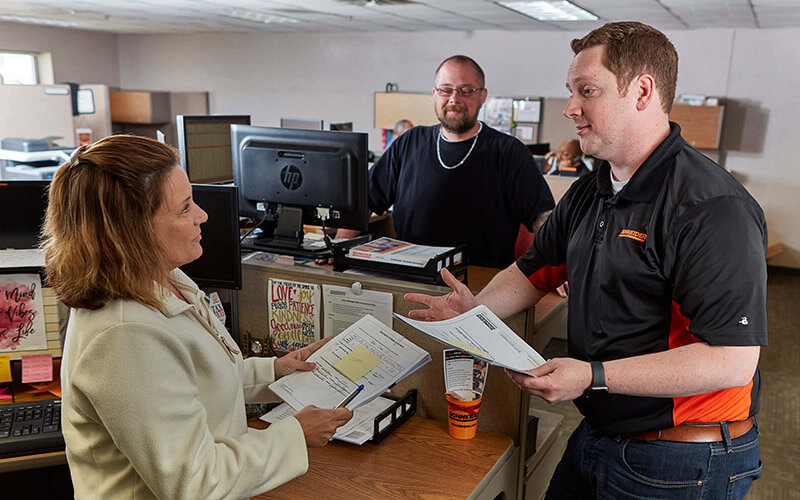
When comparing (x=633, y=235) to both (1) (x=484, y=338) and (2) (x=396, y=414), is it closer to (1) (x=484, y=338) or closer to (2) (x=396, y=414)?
(1) (x=484, y=338)

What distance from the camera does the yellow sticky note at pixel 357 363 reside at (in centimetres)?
152

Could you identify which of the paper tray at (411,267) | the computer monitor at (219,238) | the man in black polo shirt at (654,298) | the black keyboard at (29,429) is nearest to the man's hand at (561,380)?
the man in black polo shirt at (654,298)

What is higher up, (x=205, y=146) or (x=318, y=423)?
(x=205, y=146)

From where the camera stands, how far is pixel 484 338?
129 cm

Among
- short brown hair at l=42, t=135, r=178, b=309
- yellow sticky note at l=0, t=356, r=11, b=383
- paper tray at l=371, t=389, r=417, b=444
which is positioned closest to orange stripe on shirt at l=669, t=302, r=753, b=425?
paper tray at l=371, t=389, r=417, b=444

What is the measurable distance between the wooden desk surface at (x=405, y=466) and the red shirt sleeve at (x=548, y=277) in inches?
15.6

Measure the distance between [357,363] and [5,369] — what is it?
999 mm

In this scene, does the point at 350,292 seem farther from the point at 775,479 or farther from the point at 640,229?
the point at 775,479

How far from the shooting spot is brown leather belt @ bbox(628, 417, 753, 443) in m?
1.29

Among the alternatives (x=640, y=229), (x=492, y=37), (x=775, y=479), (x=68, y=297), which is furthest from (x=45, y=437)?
(x=492, y=37)

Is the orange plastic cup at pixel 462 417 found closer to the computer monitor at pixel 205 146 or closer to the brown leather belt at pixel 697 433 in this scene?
the brown leather belt at pixel 697 433

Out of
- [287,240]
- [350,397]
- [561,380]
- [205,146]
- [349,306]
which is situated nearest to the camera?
[561,380]

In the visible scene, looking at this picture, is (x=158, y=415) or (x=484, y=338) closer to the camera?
(x=158, y=415)

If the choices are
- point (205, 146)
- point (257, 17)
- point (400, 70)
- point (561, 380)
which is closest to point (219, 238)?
point (561, 380)
